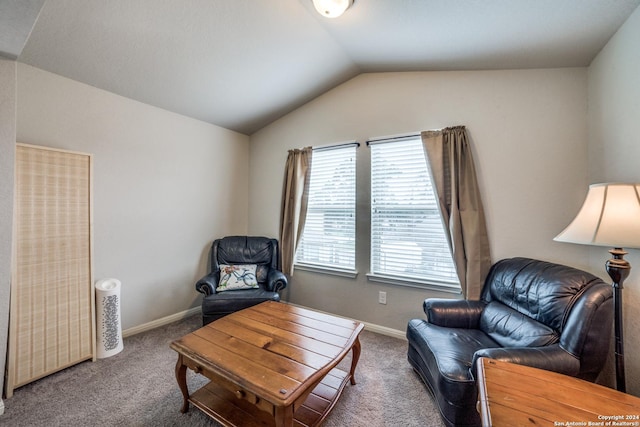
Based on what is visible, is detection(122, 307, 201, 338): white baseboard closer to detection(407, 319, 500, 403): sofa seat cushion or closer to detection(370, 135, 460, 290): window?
detection(370, 135, 460, 290): window

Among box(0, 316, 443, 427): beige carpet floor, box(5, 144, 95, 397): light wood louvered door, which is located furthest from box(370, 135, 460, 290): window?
box(5, 144, 95, 397): light wood louvered door

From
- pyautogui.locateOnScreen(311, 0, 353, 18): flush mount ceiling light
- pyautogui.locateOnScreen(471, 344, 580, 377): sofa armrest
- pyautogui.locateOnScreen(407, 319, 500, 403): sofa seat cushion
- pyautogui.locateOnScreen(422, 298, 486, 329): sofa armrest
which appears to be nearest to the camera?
pyautogui.locateOnScreen(471, 344, 580, 377): sofa armrest

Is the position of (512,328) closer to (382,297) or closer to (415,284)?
(415,284)

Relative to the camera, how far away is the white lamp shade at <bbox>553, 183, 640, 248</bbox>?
1.16 meters

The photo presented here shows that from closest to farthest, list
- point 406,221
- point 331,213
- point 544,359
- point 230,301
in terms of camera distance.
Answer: point 544,359 → point 230,301 → point 406,221 → point 331,213

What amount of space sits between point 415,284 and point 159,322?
115 inches

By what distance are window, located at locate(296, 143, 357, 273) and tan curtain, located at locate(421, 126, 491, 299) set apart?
98 centimetres

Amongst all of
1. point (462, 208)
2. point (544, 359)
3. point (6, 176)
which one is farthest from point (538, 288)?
point (6, 176)

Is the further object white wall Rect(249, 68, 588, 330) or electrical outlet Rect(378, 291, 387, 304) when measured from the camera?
electrical outlet Rect(378, 291, 387, 304)

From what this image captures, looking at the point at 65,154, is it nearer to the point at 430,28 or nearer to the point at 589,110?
the point at 430,28

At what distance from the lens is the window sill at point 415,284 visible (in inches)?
97.0

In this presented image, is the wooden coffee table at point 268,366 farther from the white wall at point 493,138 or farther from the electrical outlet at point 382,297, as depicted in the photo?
the white wall at point 493,138

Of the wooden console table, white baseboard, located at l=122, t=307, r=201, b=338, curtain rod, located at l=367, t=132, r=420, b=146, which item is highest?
curtain rod, located at l=367, t=132, r=420, b=146

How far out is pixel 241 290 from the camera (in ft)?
9.30
